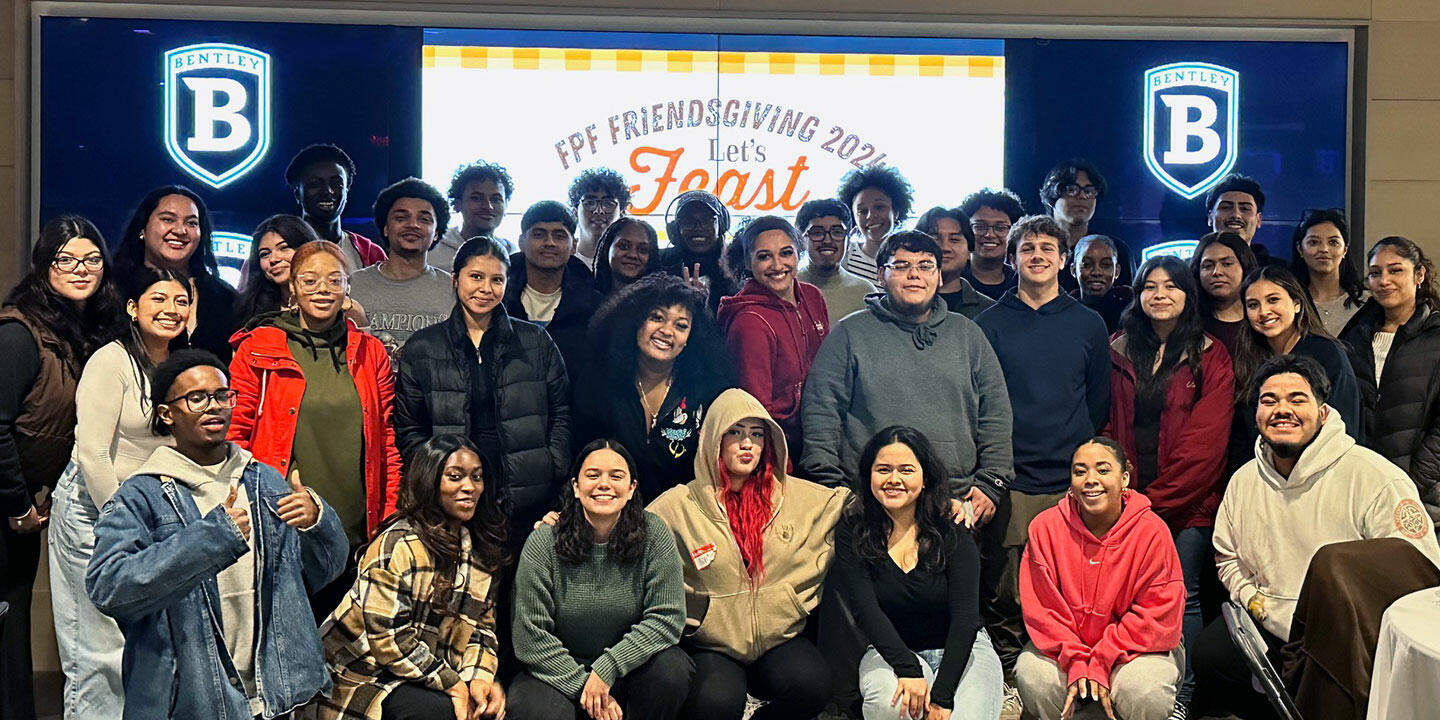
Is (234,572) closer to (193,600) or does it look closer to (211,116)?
(193,600)

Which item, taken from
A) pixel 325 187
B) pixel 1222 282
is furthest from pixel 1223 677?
pixel 325 187

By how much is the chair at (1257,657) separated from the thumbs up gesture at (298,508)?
8.05 ft

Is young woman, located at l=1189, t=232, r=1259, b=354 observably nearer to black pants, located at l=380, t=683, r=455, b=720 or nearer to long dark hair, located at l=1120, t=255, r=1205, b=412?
long dark hair, located at l=1120, t=255, r=1205, b=412

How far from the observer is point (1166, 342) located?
185 inches

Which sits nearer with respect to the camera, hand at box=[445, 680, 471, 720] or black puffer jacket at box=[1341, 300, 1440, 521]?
hand at box=[445, 680, 471, 720]

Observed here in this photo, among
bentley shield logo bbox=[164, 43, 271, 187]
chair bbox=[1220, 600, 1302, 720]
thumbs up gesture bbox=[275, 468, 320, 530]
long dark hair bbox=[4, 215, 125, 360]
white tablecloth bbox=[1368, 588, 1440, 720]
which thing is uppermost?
bentley shield logo bbox=[164, 43, 271, 187]

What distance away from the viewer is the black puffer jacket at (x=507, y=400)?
14.2ft

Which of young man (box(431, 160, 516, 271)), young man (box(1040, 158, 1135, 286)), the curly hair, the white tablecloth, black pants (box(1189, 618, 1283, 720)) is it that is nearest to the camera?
the white tablecloth

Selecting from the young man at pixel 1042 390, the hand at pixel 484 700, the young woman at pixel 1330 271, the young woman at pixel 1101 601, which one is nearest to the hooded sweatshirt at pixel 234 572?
the hand at pixel 484 700

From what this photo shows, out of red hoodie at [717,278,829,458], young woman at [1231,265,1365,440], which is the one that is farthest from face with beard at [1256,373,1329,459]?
red hoodie at [717,278,829,458]

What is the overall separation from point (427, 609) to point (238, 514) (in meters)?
0.68

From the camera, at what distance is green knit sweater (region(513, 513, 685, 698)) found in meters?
4.03

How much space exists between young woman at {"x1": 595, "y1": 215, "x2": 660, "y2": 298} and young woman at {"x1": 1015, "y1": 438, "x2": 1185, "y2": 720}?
1.54 meters

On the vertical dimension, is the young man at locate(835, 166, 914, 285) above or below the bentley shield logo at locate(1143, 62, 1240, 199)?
below
